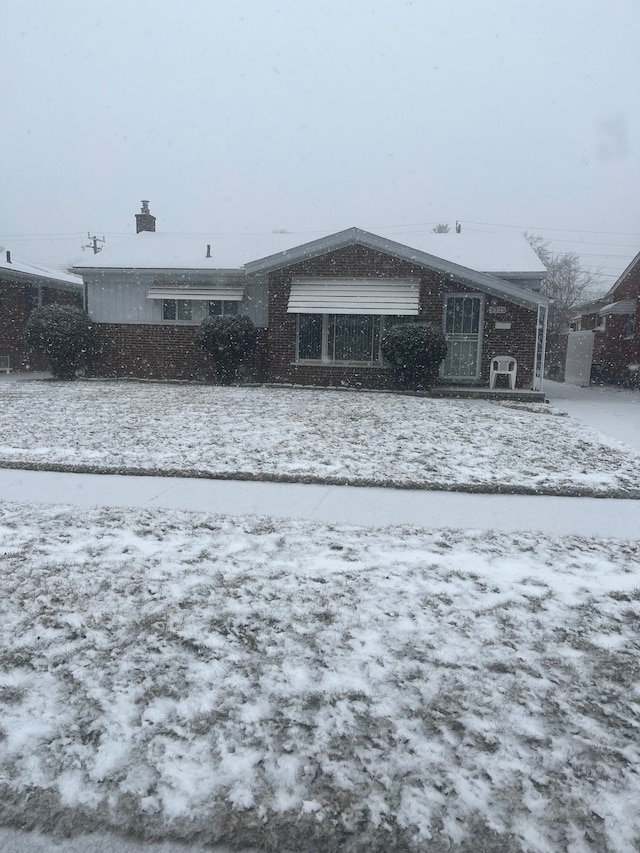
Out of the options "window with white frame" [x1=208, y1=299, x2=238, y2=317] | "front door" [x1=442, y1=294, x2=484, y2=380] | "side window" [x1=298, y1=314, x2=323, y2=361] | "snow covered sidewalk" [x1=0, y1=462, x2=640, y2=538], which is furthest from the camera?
"window with white frame" [x1=208, y1=299, x2=238, y2=317]

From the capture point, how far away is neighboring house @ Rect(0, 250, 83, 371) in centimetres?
1783

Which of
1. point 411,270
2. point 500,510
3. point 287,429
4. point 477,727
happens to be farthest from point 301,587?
point 411,270

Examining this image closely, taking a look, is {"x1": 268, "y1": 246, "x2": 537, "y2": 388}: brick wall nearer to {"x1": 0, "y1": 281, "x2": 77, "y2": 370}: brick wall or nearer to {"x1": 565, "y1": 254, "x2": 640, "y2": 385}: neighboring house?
{"x1": 565, "y1": 254, "x2": 640, "y2": 385}: neighboring house

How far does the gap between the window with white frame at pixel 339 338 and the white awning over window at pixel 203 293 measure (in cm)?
190

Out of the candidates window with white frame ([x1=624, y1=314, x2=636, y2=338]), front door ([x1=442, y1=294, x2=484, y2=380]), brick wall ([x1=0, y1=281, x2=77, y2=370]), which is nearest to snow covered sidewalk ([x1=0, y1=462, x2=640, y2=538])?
front door ([x1=442, y1=294, x2=484, y2=380])

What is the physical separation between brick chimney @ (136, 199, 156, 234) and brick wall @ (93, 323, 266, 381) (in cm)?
584

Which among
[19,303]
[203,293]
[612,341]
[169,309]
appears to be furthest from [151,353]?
[612,341]

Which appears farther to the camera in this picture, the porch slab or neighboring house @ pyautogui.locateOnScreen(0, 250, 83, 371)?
neighboring house @ pyautogui.locateOnScreen(0, 250, 83, 371)

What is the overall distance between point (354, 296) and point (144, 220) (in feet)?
32.6

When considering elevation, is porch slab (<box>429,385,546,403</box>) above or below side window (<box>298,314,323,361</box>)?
below

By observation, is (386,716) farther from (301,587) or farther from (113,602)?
(113,602)

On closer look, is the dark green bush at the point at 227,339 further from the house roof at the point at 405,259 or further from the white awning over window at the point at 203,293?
the house roof at the point at 405,259

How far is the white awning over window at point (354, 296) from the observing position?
13.7 meters

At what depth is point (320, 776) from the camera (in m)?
1.94
